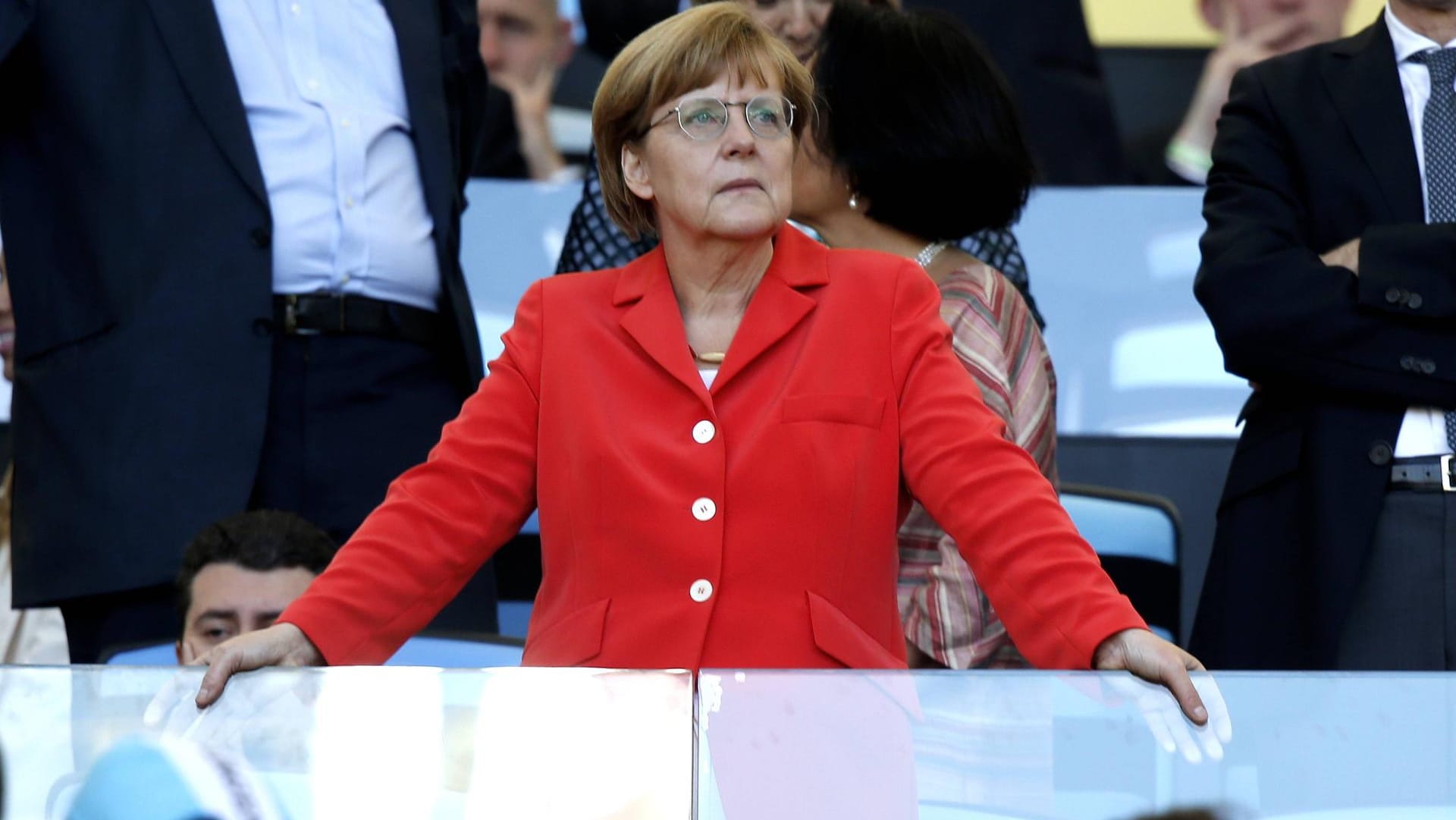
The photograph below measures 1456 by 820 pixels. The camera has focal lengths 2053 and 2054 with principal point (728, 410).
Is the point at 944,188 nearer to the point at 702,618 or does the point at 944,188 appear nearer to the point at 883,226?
the point at 883,226

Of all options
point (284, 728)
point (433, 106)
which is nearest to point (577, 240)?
point (433, 106)

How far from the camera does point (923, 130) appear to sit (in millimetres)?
3016

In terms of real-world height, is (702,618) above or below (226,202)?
below

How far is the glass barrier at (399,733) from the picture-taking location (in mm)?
1734

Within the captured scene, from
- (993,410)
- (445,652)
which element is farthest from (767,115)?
(445,652)

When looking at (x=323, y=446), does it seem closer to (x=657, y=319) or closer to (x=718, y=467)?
(x=657, y=319)

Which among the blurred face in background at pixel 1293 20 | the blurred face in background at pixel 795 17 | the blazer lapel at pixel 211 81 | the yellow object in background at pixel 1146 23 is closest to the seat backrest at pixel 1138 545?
the blurred face in background at pixel 795 17

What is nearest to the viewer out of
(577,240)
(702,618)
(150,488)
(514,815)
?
(514,815)

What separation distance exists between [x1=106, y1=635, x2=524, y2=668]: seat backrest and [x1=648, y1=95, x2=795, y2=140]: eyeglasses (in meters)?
0.87

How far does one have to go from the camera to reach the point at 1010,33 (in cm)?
510

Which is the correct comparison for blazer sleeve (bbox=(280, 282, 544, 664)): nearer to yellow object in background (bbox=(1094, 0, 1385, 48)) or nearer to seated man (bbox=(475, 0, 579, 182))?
seated man (bbox=(475, 0, 579, 182))

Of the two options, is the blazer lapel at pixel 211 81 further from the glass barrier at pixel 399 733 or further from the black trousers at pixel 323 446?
the glass barrier at pixel 399 733

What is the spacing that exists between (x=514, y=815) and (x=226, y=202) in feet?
5.20

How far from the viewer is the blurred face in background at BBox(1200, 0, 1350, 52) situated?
222 inches
